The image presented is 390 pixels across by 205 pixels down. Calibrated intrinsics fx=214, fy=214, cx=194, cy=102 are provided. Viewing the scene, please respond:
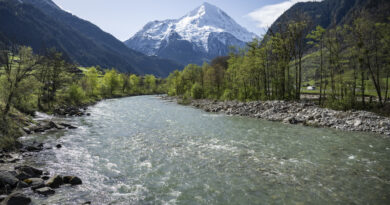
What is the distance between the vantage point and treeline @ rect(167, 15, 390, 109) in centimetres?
3170

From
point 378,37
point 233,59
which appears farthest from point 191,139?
point 233,59

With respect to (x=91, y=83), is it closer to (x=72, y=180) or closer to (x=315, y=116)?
(x=315, y=116)

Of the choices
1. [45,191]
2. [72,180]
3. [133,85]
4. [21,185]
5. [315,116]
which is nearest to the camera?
[45,191]

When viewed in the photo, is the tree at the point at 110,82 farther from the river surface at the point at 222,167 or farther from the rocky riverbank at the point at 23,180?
the rocky riverbank at the point at 23,180

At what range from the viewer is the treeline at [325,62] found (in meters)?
31.7

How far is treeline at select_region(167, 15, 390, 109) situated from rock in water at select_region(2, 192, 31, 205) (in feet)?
126

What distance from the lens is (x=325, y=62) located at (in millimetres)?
38531

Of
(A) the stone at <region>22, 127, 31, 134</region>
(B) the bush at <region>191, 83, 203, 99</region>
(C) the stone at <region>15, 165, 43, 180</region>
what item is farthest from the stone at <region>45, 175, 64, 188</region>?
(B) the bush at <region>191, 83, 203, 99</region>

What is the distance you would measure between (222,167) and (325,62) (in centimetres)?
3438

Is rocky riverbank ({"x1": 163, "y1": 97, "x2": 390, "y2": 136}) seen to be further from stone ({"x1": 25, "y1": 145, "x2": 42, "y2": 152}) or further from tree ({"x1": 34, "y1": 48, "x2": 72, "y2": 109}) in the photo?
tree ({"x1": 34, "y1": 48, "x2": 72, "y2": 109})

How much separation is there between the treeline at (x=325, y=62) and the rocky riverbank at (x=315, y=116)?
475 cm

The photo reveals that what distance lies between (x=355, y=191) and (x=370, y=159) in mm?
6498

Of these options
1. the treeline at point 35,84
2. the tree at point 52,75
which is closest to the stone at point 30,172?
the treeline at point 35,84

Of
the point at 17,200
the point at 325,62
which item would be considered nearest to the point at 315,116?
the point at 325,62
